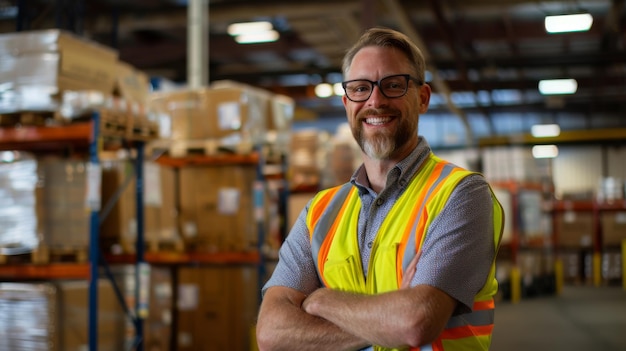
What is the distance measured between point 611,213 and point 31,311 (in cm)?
1701

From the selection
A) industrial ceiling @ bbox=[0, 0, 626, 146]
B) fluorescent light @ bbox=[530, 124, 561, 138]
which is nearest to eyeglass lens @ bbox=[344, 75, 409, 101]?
industrial ceiling @ bbox=[0, 0, 626, 146]

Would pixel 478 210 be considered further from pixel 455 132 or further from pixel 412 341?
pixel 455 132

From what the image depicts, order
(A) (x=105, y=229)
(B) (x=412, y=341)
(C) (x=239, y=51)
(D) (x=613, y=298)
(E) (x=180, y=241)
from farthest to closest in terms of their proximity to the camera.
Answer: (C) (x=239, y=51)
(D) (x=613, y=298)
(E) (x=180, y=241)
(A) (x=105, y=229)
(B) (x=412, y=341)

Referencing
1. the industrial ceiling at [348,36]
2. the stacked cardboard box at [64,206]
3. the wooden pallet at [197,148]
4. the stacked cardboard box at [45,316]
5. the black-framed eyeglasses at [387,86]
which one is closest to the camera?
the black-framed eyeglasses at [387,86]

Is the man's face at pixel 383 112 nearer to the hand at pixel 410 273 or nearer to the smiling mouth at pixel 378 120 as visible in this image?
the smiling mouth at pixel 378 120

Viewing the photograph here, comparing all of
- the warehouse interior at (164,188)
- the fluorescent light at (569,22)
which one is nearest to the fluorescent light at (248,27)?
the warehouse interior at (164,188)

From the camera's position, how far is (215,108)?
25.1 ft

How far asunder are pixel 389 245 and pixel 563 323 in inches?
403

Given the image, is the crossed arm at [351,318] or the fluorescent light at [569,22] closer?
the crossed arm at [351,318]

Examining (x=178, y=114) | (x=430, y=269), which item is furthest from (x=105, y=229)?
(x=430, y=269)

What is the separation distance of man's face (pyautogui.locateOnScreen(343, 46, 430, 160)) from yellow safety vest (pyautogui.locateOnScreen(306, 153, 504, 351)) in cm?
14

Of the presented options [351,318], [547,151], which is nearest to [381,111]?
[351,318]

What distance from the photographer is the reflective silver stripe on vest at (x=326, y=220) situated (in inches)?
98.2

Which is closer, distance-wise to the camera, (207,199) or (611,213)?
(207,199)
